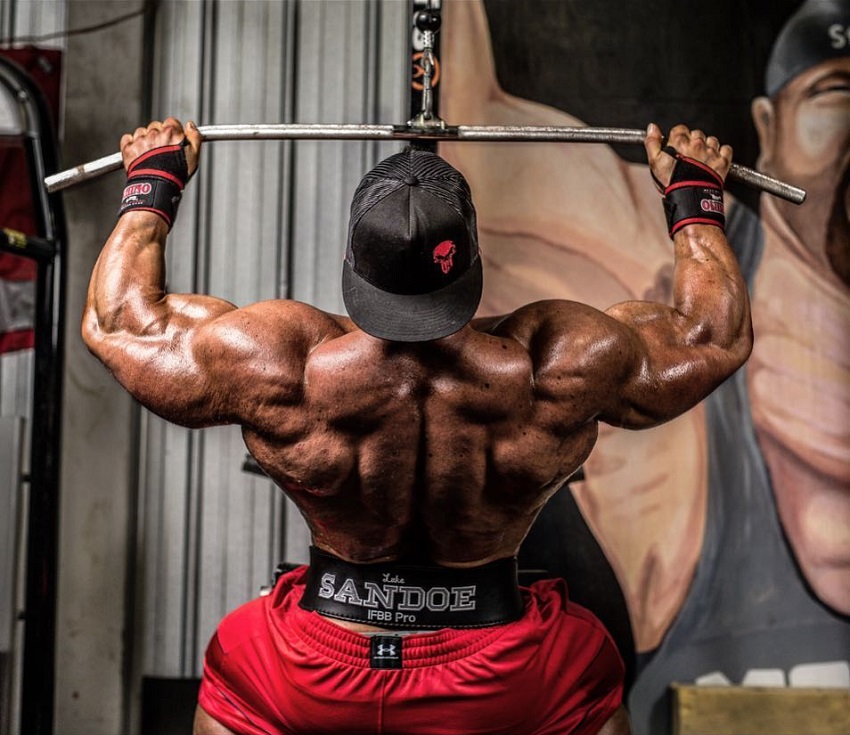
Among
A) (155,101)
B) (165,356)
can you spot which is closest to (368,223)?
(165,356)

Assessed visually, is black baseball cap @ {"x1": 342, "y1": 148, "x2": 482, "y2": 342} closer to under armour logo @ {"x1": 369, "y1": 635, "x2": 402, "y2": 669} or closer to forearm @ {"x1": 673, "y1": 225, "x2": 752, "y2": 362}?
forearm @ {"x1": 673, "y1": 225, "x2": 752, "y2": 362}

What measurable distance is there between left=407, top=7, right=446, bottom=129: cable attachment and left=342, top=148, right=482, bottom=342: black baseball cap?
35 centimetres

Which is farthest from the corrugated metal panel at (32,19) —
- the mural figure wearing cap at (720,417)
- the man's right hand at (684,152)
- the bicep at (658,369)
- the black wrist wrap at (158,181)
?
the bicep at (658,369)

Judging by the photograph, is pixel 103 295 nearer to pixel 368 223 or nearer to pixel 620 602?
pixel 368 223

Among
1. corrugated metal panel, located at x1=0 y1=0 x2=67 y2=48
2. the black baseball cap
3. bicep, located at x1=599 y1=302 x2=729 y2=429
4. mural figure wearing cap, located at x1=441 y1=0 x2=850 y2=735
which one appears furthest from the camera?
corrugated metal panel, located at x1=0 y1=0 x2=67 y2=48

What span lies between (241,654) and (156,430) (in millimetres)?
1713

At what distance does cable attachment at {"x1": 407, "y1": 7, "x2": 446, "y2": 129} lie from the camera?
1.92 meters

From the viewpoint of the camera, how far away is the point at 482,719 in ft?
5.61

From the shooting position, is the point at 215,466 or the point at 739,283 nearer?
the point at 739,283

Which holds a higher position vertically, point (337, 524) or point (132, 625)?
point (337, 524)

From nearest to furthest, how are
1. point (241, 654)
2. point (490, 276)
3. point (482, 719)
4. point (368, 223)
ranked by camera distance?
point (368, 223), point (482, 719), point (241, 654), point (490, 276)

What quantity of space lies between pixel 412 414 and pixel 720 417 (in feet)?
6.81

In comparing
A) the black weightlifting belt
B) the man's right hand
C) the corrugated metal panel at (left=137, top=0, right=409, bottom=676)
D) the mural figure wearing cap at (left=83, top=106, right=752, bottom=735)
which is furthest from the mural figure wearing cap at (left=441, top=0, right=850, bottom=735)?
the black weightlifting belt

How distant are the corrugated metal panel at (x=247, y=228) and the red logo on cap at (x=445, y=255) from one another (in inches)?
70.2
